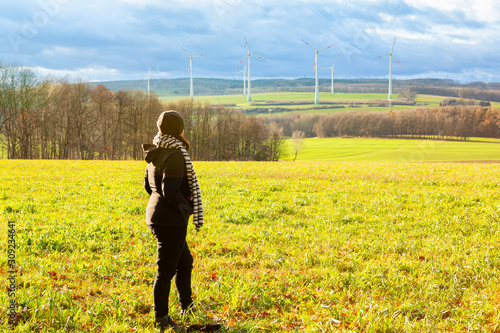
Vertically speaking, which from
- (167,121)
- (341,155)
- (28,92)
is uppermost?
(28,92)

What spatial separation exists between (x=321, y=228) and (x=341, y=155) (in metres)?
88.0

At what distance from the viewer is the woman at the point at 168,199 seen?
5.23m

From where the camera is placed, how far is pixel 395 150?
297ft

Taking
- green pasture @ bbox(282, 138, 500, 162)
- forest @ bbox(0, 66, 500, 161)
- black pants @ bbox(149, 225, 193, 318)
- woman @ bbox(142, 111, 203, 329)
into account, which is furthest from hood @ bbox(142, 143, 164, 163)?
green pasture @ bbox(282, 138, 500, 162)

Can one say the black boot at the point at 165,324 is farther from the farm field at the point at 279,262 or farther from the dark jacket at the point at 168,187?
the dark jacket at the point at 168,187

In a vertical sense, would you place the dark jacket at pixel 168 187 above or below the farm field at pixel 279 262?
above

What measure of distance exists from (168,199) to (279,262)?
382cm

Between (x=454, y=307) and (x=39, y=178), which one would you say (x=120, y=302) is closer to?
(x=454, y=307)

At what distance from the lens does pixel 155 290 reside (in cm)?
551

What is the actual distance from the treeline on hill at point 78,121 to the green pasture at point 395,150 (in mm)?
31725

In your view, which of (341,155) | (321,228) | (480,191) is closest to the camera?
(321,228)

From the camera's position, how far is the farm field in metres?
5.91

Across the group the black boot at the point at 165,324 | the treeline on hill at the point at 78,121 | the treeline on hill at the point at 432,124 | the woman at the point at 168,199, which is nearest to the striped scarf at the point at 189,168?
the woman at the point at 168,199

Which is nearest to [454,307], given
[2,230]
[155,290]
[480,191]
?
[155,290]
